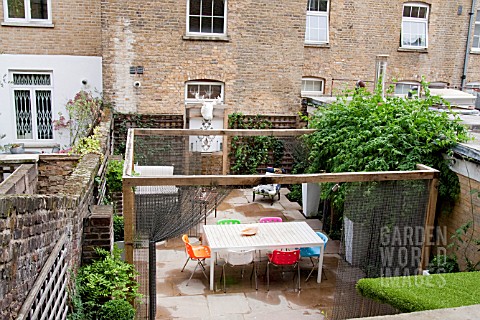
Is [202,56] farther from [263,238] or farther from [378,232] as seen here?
[378,232]

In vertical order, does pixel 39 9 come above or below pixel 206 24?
above

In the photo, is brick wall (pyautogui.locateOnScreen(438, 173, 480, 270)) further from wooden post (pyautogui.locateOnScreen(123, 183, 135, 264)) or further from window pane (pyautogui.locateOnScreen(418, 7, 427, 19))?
window pane (pyautogui.locateOnScreen(418, 7, 427, 19))

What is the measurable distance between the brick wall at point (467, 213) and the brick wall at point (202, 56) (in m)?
6.71

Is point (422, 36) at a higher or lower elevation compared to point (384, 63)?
higher

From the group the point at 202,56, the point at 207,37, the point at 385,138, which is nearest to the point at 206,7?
the point at 207,37

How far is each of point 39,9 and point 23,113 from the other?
8.88 feet

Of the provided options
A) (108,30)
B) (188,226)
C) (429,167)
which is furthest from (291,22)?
(188,226)

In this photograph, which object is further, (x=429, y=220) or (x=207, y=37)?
(x=207, y=37)

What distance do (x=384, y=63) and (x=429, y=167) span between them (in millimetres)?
4030

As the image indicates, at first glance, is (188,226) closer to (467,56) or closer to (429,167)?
(429,167)

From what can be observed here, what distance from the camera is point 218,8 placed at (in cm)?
1195

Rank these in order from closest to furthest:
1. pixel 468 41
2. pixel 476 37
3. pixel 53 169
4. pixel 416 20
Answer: pixel 53 169 < pixel 416 20 < pixel 468 41 < pixel 476 37

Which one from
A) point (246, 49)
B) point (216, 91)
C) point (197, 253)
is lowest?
point (197, 253)

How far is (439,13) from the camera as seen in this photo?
1448 cm
